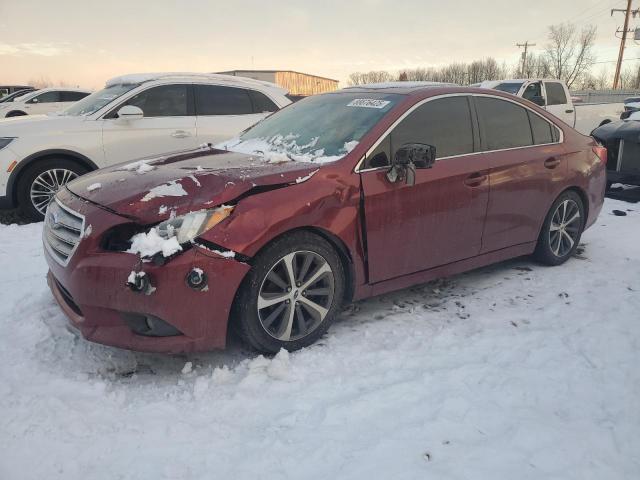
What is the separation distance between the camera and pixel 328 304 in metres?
3.24

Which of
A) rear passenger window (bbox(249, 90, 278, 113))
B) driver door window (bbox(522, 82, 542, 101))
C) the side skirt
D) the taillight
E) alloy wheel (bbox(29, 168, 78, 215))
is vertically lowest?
the side skirt

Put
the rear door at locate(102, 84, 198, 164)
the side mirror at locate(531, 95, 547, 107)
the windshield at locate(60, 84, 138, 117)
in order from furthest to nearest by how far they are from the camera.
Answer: the side mirror at locate(531, 95, 547, 107) → the windshield at locate(60, 84, 138, 117) → the rear door at locate(102, 84, 198, 164)

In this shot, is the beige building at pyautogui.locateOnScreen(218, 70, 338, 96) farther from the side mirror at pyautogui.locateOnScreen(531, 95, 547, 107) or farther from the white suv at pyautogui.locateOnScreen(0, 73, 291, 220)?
the white suv at pyautogui.locateOnScreen(0, 73, 291, 220)

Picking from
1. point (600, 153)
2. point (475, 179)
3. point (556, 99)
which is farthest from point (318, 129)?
point (556, 99)

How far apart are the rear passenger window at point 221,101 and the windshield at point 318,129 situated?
2.98m

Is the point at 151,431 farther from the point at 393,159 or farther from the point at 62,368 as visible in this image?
the point at 393,159

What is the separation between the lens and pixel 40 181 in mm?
6188

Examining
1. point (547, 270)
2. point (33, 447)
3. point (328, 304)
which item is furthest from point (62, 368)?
point (547, 270)

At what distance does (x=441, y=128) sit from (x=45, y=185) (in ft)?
16.2

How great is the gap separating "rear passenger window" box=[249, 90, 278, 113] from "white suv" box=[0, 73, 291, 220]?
1 cm

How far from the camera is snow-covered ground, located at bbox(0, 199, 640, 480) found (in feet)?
7.31

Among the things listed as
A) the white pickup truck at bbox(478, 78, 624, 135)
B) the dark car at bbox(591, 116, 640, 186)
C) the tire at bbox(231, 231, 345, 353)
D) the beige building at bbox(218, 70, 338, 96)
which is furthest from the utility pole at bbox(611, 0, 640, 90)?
the tire at bbox(231, 231, 345, 353)

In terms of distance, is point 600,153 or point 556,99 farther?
point 556,99

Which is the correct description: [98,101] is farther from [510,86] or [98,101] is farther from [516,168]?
[510,86]
